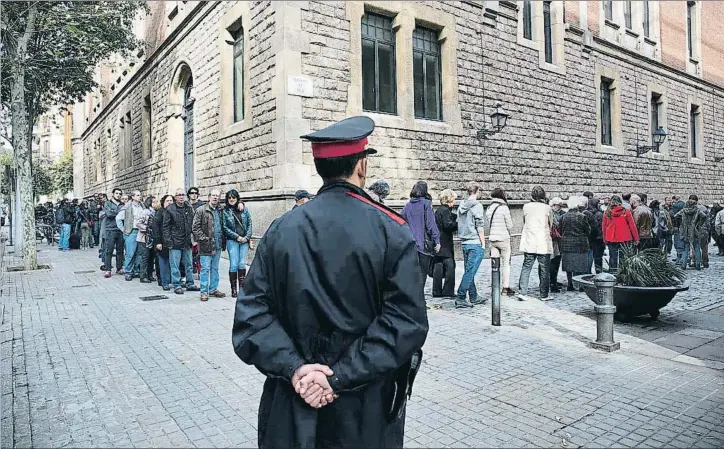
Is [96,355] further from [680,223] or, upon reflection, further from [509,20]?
[509,20]

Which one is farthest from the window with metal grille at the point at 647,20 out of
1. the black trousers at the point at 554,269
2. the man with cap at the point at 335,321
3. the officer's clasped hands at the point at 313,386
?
the officer's clasped hands at the point at 313,386

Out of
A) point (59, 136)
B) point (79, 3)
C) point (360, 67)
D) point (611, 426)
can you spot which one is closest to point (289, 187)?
point (360, 67)

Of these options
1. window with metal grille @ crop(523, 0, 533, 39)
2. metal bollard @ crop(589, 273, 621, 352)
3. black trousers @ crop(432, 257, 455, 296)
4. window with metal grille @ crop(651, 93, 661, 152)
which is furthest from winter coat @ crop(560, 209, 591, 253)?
window with metal grille @ crop(651, 93, 661, 152)

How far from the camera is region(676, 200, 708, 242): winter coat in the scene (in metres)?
12.5

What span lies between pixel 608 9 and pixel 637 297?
17521mm

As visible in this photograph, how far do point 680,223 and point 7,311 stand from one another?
48.0 ft

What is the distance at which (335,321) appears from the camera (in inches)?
74.9

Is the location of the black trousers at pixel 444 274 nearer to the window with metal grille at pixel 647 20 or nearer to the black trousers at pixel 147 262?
the black trousers at pixel 147 262

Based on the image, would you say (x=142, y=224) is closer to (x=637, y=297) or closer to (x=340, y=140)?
(x=637, y=297)

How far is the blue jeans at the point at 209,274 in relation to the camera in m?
8.77

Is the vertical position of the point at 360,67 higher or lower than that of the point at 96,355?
higher

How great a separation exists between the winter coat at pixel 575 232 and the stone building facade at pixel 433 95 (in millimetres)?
4560

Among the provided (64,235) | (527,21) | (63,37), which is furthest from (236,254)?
(64,235)

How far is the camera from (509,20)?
52.7 feet
